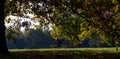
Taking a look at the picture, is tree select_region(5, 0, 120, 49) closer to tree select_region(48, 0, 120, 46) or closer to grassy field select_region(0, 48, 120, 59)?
tree select_region(48, 0, 120, 46)

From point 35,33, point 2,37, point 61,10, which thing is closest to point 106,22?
point 61,10

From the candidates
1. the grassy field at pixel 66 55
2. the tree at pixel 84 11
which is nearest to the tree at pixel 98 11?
the tree at pixel 84 11

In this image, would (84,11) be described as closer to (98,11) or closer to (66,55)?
(98,11)

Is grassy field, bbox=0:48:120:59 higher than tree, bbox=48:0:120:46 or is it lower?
lower

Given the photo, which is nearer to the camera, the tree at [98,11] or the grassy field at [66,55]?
the grassy field at [66,55]

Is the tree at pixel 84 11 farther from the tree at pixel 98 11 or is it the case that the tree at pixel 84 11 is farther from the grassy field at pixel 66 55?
the grassy field at pixel 66 55

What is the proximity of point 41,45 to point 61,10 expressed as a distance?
101621 millimetres

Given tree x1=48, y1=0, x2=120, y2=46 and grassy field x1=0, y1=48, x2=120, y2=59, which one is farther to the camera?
tree x1=48, y1=0, x2=120, y2=46

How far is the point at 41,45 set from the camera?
4887 inches

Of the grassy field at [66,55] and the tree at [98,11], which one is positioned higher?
the tree at [98,11]

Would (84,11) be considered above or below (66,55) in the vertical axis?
above

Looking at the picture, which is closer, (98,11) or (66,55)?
(66,55)

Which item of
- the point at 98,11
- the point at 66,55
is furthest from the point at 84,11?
the point at 66,55

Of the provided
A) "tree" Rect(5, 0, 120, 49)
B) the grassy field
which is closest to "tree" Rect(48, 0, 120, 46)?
"tree" Rect(5, 0, 120, 49)
